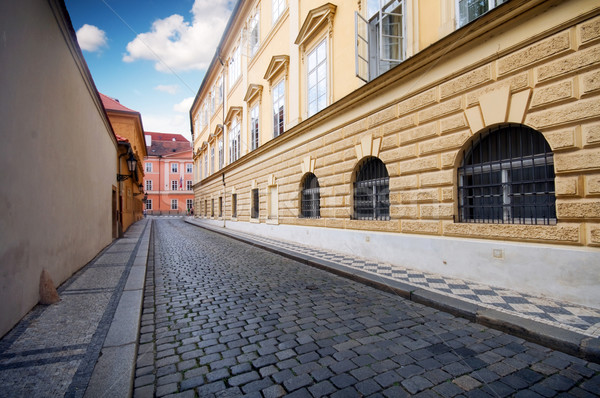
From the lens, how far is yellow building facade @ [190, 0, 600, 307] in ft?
14.5

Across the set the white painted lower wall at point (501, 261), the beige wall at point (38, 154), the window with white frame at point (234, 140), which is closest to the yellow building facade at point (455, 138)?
the white painted lower wall at point (501, 261)

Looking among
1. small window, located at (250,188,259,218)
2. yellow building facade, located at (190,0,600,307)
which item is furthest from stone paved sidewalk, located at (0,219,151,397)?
small window, located at (250,188,259,218)

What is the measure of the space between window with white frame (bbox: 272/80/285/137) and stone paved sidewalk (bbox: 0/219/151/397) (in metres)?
10.4

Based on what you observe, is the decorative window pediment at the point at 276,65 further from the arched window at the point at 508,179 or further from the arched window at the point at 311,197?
the arched window at the point at 508,179

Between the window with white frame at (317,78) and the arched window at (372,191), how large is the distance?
3184mm

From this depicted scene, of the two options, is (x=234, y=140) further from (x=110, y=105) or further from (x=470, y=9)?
(x=470, y=9)

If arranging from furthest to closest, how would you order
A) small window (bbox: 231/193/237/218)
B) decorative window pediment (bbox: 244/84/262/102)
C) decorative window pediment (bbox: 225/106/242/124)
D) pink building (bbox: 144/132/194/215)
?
pink building (bbox: 144/132/194/215)
small window (bbox: 231/193/237/218)
decorative window pediment (bbox: 225/106/242/124)
decorative window pediment (bbox: 244/84/262/102)

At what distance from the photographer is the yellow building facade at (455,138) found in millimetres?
4434

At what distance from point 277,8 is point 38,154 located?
13.7 meters

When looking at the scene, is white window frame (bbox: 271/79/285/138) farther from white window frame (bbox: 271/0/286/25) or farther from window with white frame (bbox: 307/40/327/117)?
white window frame (bbox: 271/0/286/25)

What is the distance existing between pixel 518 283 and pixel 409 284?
1.64 meters

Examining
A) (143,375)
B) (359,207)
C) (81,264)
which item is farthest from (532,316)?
(81,264)

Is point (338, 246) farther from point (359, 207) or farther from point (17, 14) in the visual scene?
point (17, 14)

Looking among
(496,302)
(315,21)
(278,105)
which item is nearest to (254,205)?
(278,105)
